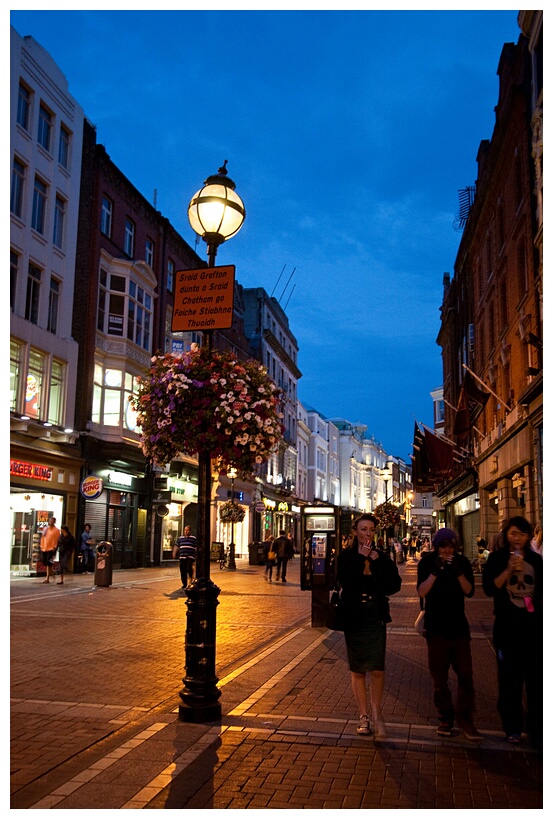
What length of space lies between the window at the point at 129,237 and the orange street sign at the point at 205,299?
Result: 1001 inches

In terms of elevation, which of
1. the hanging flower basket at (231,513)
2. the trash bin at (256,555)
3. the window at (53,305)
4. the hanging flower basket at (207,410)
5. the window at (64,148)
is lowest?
the trash bin at (256,555)

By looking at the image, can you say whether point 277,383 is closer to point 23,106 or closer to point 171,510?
point 171,510

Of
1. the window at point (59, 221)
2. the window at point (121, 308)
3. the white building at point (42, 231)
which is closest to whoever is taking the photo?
the white building at point (42, 231)

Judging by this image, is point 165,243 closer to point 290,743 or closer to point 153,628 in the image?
point 153,628

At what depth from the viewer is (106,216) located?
3002 cm

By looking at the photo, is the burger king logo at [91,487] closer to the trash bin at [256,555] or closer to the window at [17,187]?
the window at [17,187]

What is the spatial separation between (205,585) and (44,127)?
2294cm

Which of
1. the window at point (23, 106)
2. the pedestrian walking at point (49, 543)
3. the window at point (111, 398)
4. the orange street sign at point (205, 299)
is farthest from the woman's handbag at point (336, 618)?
the window at point (111, 398)

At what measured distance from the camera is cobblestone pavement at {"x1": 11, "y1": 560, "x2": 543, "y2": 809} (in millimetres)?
4898

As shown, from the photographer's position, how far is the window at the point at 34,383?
945 inches

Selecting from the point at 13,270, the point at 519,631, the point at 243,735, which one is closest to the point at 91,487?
the point at 13,270

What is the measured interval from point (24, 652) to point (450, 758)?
6647mm

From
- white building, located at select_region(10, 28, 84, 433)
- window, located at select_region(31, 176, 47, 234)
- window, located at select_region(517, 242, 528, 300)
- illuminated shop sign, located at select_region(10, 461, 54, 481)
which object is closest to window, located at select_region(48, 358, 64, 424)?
white building, located at select_region(10, 28, 84, 433)

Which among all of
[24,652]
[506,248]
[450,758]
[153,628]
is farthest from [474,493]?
[450,758]
